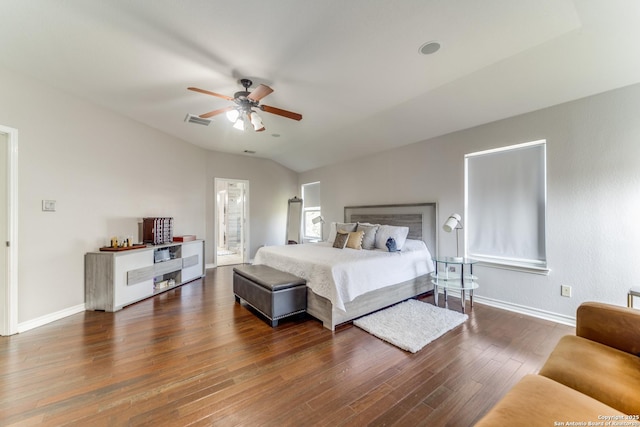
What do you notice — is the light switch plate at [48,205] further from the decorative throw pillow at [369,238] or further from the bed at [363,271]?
the decorative throw pillow at [369,238]

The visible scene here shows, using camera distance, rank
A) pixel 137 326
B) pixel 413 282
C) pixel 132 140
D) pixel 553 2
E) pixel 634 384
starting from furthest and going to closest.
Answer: pixel 132 140 → pixel 413 282 → pixel 137 326 → pixel 553 2 → pixel 634 384

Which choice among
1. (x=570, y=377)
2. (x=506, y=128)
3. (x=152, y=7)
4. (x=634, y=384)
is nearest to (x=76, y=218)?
(x=152, y=7)

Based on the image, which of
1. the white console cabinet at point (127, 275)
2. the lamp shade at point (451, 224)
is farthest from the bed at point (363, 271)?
the white console cabinet at point (127, 275)

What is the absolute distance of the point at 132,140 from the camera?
3973 mm

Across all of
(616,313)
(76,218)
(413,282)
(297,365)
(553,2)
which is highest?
(553,2)

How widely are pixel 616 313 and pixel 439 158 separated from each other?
286 cm

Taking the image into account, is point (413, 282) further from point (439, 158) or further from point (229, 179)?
point (229, 179)

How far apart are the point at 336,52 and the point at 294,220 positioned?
199 inches

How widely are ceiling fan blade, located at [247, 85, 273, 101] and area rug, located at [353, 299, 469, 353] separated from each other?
8.45 ft

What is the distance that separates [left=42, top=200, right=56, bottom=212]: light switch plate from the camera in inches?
113

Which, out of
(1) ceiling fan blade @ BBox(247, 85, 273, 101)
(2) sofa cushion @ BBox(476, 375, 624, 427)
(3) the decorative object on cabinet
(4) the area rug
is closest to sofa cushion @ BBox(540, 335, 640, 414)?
(2) sofa cushion @ BBox(476, 375, 624, 427)

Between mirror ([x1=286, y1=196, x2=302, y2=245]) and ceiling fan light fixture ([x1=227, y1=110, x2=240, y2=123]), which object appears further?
mirror ([x1=286, y1=196, x2=302, y2=245])

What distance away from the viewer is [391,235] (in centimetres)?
388

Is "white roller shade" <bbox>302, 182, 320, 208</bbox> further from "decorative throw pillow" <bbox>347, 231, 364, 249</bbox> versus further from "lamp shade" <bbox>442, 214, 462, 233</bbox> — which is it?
"lamp shade" <bbox>442, 214, 462, 233</bbox>
